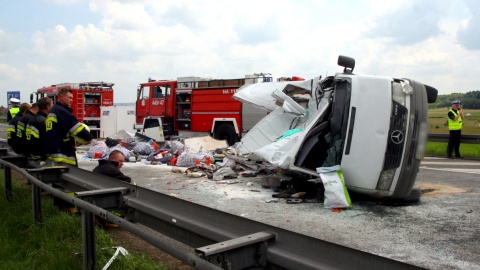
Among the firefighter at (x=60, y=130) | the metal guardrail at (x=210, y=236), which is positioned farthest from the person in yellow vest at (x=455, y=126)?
the metal guardrail at (x=210, y=236)

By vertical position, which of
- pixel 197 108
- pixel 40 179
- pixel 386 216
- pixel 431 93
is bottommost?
pixel 386 216

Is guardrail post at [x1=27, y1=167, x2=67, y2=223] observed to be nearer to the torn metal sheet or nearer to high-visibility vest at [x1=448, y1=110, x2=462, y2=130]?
the torn metal sheet

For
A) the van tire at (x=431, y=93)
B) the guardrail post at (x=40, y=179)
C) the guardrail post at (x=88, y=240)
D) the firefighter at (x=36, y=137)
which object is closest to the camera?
the guardrail post at (x=88, y=240)

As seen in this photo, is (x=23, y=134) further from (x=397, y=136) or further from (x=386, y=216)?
(x=397, y=136)

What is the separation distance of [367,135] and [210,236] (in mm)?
4535

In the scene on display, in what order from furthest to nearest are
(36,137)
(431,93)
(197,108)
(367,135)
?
(197,108), (431,93), (367,135), (36,137)

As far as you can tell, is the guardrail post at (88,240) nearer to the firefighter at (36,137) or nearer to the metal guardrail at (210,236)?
the metal guardrail at (210,236)

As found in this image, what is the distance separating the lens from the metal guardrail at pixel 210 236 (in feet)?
6.68

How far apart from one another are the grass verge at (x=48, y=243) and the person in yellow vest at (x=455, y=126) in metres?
12.3

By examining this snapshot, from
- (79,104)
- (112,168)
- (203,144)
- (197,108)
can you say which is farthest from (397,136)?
(79,104)

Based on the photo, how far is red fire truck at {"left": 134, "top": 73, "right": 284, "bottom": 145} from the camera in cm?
1619

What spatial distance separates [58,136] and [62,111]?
0.35 m

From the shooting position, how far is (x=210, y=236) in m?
2.66

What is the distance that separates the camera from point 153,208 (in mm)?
3250
